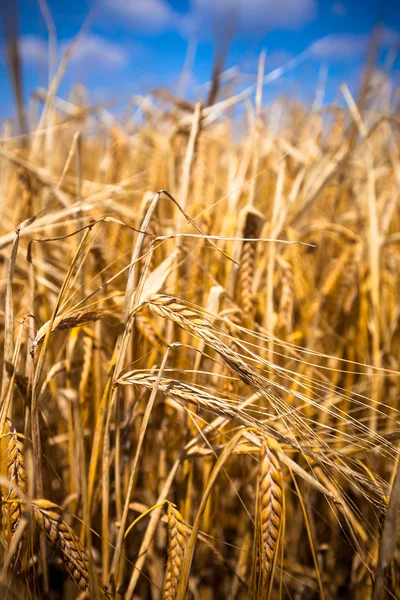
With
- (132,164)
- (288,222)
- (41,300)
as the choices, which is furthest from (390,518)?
(132,164)

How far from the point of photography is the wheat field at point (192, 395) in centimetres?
36

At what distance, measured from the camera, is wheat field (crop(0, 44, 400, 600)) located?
→ 0.36 meters

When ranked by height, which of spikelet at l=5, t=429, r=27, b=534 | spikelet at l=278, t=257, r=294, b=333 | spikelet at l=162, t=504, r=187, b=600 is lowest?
spikelet at l=162, t=504, r=187, b=600

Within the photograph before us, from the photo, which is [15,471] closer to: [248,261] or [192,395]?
[192,395]

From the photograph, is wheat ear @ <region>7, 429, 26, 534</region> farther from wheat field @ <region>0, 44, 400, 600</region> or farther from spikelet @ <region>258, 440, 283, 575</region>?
spikelet @ <region>258, 440, 283, 575</region>

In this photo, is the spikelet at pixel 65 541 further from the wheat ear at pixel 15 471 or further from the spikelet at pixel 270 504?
the spikelet at pixel 270 504

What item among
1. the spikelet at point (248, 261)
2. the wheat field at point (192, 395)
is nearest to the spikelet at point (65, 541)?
the wheat field at point (192, 395)

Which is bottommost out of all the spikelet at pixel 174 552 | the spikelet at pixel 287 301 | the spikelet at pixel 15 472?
the spikelet at pixel 174 552

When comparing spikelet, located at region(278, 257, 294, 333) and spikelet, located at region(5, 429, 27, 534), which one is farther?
spikelet, located at region(278, 257, 294, 333)

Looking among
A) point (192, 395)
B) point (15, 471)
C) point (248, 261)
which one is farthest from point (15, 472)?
point (248, 261)

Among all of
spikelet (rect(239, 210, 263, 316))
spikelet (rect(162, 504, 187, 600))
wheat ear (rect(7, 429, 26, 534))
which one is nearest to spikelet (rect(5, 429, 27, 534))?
wheat ear (rect(7, 429, 26, 534))

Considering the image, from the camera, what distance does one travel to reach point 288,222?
0.82 m

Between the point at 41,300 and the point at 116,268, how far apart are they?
18 centimetres

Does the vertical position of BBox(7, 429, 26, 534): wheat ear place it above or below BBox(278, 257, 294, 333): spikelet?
below
